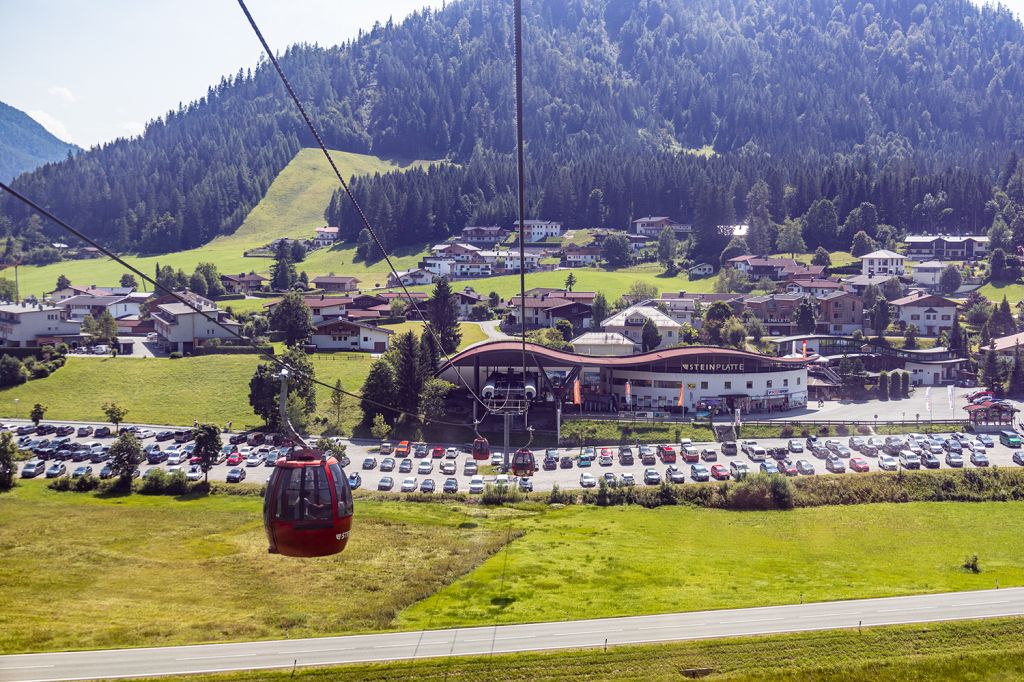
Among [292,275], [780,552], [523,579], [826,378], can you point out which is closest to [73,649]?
[523,579]

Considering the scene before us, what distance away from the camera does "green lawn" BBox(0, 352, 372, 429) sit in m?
73.2

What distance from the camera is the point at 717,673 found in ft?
103

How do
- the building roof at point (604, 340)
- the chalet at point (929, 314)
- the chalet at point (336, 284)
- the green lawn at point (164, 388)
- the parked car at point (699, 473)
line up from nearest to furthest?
1. the parked car at point (699, 473)
2. the green lawn at point (164, 388)
3. the building roof at point (604, 340)
4. the chalet at point (929, 314)
5. the chalet at point (336, 284)

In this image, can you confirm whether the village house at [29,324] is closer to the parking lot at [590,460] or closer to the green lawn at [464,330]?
the parking lot at [590,460]

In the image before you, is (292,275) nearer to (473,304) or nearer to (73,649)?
(473,304)

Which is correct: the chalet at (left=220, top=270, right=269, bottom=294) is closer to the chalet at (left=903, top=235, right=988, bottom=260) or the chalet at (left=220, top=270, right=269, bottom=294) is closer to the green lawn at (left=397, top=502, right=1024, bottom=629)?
the green lawn at (left=397, top=502, right=1024, bottom=629)

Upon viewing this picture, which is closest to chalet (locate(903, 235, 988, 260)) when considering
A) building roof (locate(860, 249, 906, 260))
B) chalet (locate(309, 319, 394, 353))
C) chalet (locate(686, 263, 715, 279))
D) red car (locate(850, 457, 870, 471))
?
building roof (locate(860, 249, 906, 260))

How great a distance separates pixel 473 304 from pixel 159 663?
265 ft

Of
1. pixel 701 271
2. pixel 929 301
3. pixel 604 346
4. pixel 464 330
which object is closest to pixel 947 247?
pixel 701 271

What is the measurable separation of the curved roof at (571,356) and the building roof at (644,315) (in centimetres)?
1646

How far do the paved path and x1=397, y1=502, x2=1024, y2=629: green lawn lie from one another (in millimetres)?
1341

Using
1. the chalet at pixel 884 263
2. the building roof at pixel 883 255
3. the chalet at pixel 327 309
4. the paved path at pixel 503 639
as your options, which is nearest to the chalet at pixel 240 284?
the chalet at pixel 327 309

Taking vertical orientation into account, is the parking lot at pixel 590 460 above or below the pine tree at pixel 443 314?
below

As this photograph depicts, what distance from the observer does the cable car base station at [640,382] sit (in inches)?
2758
